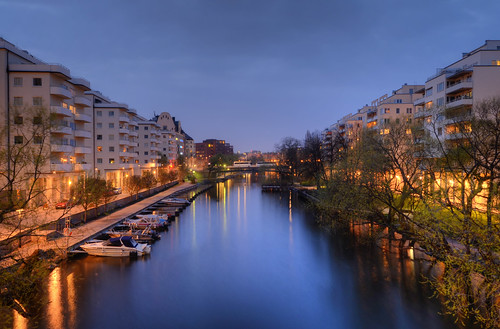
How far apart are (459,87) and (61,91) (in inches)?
1699

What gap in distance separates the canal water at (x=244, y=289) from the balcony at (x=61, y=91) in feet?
→ 68.0

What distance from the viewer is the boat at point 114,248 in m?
22.0

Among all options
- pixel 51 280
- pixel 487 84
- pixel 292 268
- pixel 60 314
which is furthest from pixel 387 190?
pixel 487 84

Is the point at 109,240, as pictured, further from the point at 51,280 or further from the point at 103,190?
the point at 103,190

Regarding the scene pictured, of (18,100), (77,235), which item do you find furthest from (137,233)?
(18,100)

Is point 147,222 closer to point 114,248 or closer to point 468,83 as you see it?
point 114,248

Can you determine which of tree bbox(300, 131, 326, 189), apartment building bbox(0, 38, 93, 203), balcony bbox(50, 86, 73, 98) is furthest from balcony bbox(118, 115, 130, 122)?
tree bbox(300, 131, 326, 189)

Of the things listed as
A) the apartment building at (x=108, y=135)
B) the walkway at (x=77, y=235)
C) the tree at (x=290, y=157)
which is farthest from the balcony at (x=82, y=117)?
the tree at (x=290, y=157)

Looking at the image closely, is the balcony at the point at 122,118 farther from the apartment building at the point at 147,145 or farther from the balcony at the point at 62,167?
the apartment building at the point at 147,145

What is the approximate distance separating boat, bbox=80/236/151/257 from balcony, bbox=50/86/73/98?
2020 centimetres

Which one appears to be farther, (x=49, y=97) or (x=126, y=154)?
(x=126, y=154)

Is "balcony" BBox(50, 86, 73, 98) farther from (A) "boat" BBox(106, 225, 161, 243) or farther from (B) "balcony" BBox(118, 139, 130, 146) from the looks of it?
(A) "boat" BBox(106, 225, 161, 243)

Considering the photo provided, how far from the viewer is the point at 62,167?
1353 inches

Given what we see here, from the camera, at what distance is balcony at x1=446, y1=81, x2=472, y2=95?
33.2 m
